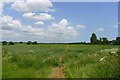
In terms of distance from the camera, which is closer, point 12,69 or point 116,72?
point 116,72

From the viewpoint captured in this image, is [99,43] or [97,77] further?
[99,43]

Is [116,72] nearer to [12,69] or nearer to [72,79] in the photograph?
[72,79]

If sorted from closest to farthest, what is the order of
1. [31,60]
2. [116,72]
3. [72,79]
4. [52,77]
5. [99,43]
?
1. [116,72]
2. [72,79]
3. [52,77]
4. [31,60]
5. [99,43]

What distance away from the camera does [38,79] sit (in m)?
12.2

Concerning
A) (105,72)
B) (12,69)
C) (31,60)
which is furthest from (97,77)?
Answer: (31,60)

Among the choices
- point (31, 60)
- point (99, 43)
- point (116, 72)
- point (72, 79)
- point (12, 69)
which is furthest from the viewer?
point (99, 43)

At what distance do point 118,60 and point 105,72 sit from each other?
62 centimetres

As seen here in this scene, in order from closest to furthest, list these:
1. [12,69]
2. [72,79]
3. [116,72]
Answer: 1. [116,72]
2. [72,79]
3. [12,69]

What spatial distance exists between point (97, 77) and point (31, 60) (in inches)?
287

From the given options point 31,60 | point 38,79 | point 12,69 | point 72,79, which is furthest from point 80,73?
point 31,60

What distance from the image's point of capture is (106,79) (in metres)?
10.7

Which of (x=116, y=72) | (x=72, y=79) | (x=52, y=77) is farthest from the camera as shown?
(x=52, y=77)

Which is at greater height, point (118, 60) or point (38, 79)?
point (118, 60)

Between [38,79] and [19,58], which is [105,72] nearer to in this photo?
[38,79]
